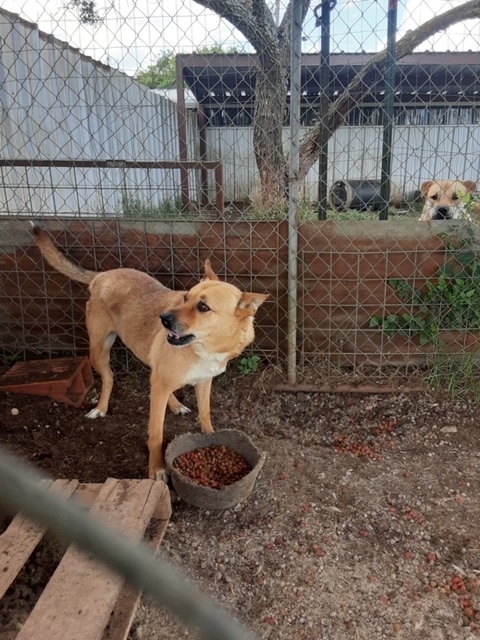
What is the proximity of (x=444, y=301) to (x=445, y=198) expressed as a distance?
1.28m

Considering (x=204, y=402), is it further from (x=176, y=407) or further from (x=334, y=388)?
(x=334, y=388)

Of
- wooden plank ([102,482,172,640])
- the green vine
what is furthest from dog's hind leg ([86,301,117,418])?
the green vine

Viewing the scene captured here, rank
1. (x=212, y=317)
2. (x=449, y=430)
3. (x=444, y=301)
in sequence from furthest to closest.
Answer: (x=444, y=301) → (x=449, y=430) → (x=212, y=317)

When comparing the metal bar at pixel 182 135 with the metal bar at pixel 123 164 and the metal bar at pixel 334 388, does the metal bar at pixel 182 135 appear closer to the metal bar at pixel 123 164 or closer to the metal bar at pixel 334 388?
the metal bar at pixel 123 164

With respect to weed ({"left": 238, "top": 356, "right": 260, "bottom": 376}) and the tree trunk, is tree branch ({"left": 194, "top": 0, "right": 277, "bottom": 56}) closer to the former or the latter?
the tree trunk

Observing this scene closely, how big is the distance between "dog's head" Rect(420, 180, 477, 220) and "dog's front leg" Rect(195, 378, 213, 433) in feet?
9.26

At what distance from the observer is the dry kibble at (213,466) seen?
2.98m

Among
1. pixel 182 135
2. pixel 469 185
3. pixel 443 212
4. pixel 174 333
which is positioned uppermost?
pixel 182 135

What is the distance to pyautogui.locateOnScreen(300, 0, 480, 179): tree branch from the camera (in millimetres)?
4645

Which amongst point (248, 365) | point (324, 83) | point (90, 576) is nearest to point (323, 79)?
point (324, 83)

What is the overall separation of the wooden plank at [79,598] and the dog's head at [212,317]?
3.32 ft

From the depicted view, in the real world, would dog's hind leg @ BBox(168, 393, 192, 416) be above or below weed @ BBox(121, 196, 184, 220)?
below

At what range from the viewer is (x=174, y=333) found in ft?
9.50

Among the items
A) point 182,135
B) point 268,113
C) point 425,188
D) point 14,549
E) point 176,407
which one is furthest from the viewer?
point 182,135
